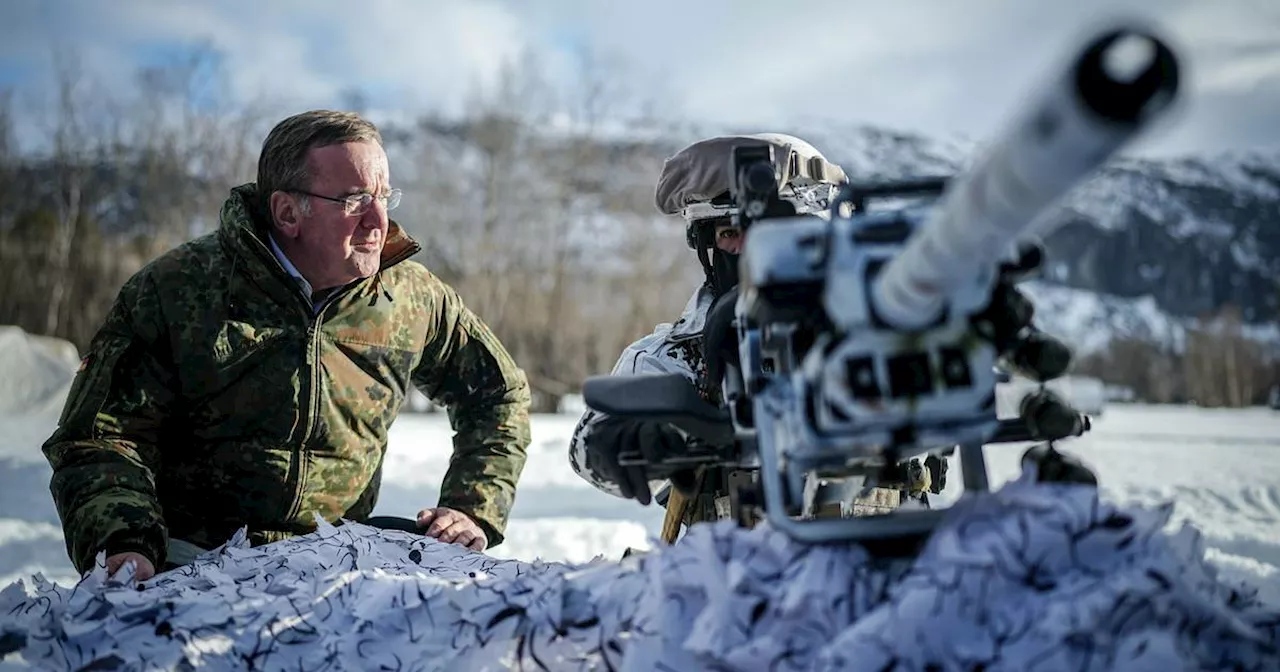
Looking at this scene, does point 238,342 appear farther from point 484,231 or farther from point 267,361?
point 484,231

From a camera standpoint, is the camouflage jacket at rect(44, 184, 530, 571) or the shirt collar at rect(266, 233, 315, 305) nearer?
the camouflage jacket at rect(44, 184, 530, 571)

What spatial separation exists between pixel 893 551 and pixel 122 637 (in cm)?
151

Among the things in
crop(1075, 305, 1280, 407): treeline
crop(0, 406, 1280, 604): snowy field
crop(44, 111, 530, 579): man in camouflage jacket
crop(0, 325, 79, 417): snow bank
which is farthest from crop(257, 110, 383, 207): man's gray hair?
crop(1075, 305, 1280, 407): treeline

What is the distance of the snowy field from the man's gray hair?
1.50 metres

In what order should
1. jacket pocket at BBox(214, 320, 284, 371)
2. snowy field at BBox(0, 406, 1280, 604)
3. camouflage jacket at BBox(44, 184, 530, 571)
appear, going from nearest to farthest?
camouflage jacket at BBox(44, 184, 530, 571) < jacket pocket at BBox(214, 320, 284, 371) < snowy field at BBox(0, 406, 1280, 604)

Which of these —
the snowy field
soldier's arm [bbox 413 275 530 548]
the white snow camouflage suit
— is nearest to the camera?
the white snow camouflage suit

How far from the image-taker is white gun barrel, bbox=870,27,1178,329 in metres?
0.93

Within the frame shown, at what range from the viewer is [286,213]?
2.86 m

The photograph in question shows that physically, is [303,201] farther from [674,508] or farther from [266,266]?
[674,508]

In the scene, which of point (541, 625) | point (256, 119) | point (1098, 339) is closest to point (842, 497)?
point (541, 625)

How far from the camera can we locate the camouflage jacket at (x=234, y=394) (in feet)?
8.52

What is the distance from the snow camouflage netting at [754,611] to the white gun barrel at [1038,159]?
0.43 metres

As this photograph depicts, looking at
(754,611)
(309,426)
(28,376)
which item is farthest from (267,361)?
(28,376)

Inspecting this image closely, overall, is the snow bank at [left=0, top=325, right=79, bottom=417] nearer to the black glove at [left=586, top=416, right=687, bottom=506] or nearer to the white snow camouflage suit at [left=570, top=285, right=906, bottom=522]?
the white snow camouflage suit at [left=570, top=285, right=906, bottom=522]
